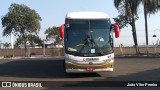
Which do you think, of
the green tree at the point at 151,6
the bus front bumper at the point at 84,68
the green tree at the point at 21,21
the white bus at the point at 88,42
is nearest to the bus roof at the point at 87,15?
the white bus at the point at 88,42

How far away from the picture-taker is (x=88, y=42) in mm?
18031

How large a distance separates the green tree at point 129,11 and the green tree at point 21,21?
13.4 meters

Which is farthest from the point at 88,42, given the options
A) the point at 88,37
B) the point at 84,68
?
the point at 84,68

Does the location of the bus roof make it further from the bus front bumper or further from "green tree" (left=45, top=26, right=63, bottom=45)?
"green tree" (left=45, top=26, right=63, bottom=45)

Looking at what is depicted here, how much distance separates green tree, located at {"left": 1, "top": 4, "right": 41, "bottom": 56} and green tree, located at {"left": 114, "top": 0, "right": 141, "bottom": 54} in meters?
13.4

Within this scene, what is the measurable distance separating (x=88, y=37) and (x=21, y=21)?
4028 centimetres

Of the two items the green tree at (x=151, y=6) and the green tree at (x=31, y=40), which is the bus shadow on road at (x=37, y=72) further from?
the green tree at (x=31, y=40)

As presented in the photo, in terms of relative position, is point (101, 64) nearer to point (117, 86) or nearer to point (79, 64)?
point (79, 64)

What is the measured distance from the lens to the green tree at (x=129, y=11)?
52.3m

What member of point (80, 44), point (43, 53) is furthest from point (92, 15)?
point (43, 53)

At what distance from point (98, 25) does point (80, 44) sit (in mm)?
1342

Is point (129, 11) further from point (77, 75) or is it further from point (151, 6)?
point (77, 75)

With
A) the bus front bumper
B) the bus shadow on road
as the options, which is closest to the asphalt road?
the bus shadow on road

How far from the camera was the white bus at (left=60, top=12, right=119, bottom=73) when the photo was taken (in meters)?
17.7
